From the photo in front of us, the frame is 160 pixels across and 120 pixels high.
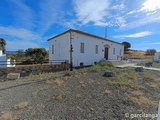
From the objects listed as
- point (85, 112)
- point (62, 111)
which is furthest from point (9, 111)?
point (85, 112)

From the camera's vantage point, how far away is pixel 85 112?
116 inches

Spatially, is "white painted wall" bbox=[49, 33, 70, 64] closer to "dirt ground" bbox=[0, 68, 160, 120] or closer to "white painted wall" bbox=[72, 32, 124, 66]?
"white painted wall" bbox=[72, 32, 124, 66]

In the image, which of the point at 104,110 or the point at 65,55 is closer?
the point at 104,110

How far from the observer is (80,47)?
12555 mm

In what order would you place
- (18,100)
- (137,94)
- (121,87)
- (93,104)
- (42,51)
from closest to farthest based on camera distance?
(93,104), (18,100), (137,94), (121,87), (42,51)

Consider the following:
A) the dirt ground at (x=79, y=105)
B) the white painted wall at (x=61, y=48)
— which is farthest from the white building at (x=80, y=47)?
the dirt ground at (x=79, y=105)

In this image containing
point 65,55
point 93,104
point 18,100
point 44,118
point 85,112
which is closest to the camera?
point 44,118

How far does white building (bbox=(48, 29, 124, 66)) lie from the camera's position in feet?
39.7

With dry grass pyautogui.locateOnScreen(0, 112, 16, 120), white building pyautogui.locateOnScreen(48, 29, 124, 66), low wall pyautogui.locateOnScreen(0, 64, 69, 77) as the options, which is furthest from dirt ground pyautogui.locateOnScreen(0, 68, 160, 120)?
white building pyautogui.locateOnScreen(48, 29, 124, 66)

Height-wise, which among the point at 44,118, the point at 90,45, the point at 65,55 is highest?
the point at 90,45

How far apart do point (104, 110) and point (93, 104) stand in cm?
42

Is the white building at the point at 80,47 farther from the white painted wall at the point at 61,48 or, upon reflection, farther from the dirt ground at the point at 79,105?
the dirt ground at the point at 79,105

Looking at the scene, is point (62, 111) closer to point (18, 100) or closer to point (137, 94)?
point (18, 100)

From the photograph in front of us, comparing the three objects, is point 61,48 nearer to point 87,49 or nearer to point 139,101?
point 87,49
